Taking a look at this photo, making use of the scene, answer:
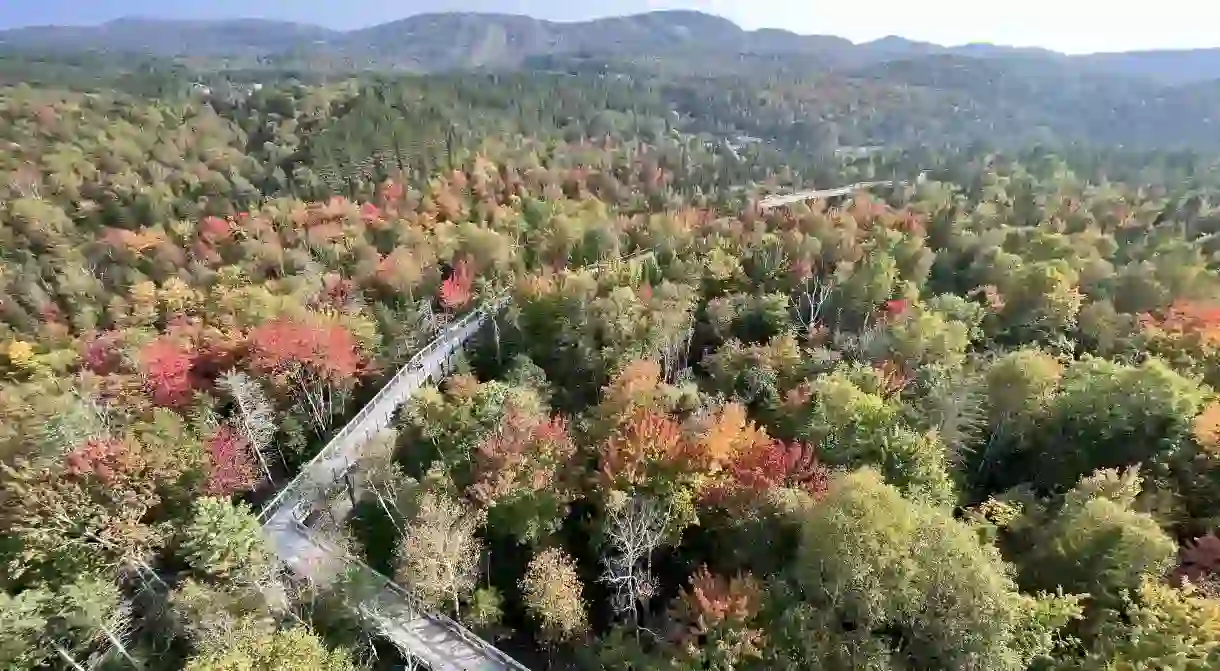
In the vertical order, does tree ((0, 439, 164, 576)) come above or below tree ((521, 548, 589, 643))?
above

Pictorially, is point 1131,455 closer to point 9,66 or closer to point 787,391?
point 787,391

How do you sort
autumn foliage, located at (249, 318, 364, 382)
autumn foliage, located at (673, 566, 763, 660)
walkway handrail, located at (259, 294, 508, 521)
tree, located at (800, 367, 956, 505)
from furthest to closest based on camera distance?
autumn foliage, located at (249, 318, 364, 382), walkway handrail, located at (259, 294, 508, 521), tree, located at (800, 367, 956, 505), autumn foliage, located at (673, 566, 763, 660)

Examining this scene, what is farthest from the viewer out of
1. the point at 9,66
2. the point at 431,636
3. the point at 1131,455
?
the point at 9,66

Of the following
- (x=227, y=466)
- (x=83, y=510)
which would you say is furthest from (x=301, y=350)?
(x=83, y=510)

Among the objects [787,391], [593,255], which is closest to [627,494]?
[787,391]

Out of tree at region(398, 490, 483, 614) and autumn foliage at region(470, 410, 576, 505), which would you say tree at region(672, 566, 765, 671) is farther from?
tree at region(398, 490, 483, 614)

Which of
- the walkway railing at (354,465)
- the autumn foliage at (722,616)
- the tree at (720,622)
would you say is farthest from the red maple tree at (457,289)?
the autumn foliage at (722,616)

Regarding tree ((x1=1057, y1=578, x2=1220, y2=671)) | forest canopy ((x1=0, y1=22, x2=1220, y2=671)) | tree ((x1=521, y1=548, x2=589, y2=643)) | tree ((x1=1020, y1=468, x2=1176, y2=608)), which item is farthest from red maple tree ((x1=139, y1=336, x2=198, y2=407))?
tree ((x1=1057, y1=578, x2=1220, y2=671))

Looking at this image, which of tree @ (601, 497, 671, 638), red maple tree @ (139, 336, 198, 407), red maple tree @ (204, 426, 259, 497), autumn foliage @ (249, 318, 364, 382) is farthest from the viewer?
autumn foliage @ (249, 318, 364, 382)
